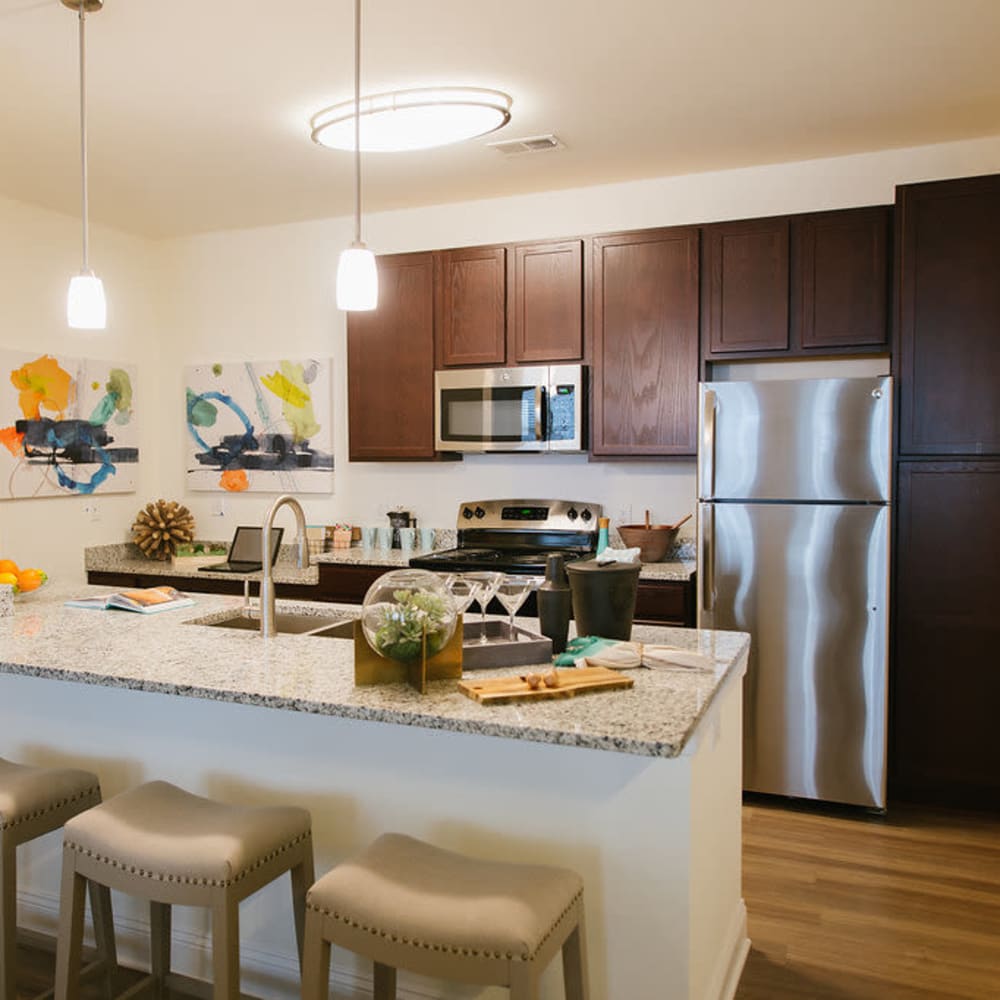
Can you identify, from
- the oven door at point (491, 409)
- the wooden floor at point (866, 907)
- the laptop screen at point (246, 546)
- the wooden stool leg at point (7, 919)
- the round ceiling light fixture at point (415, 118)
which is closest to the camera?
the wooden stool leg at point (7, 919)

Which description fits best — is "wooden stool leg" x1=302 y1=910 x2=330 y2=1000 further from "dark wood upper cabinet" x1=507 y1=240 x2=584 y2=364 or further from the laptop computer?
the laptop computer

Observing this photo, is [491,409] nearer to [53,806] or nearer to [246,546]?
[246,546]

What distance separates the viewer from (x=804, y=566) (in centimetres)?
347

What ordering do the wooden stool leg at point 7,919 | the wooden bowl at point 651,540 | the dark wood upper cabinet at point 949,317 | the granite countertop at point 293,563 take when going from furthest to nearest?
the wooden bowl at point 651,540 < the granite countertop at point 293,563 < the dark wood upper cabinet at point 949,317 < the wooden stool leg at point 7,919

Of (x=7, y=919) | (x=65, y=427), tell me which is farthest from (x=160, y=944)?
(x=65, y=427)

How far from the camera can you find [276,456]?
200 inches

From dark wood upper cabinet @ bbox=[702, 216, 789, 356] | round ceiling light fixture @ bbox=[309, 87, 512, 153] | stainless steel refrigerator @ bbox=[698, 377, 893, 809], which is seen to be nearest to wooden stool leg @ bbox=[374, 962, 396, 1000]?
stainless steel refrigerator @ bbox=[698, 377, 893, 809]

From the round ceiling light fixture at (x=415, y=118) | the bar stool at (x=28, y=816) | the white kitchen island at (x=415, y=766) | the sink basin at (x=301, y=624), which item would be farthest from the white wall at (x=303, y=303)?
the bar stool at (x=28, y=816)

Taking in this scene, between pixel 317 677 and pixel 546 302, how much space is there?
8.48ft

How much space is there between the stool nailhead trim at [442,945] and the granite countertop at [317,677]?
294mm

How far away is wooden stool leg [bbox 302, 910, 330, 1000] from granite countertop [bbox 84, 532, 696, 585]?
2354mm

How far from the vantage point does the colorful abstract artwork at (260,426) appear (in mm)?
4973

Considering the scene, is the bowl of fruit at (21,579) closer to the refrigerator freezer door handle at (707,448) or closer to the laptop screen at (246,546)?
the laptop screen at (246,546)

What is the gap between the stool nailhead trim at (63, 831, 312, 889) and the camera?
171 centimetres
